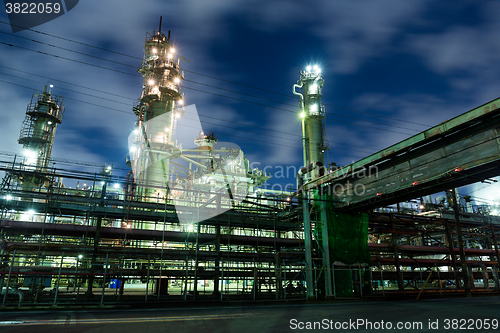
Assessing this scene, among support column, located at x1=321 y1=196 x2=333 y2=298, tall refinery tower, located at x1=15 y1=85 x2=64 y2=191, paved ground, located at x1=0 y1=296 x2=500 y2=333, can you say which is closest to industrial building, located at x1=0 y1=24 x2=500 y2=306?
support column, located at x1=321 y1=196 x2=333 y2=298

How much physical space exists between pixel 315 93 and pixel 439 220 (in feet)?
66.2

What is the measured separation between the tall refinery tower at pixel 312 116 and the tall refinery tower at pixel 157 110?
15.3 meters

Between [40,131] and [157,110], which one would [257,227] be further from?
[40,131]

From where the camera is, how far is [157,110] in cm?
3544

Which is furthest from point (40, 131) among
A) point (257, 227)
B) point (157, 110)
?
point (257, 227)

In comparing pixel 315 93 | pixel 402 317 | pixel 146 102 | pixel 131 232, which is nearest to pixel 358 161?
pixel 402 317

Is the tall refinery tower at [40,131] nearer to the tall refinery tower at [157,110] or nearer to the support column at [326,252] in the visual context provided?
the tall refinery tower at [157,110]

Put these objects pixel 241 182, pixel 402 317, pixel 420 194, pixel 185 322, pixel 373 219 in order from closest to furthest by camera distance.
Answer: pixel 185 322, pixel 402 317, pixel 420 194, pixel 373 219, pixel 241 182

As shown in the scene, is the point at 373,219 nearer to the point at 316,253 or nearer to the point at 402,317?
the point at 316,253

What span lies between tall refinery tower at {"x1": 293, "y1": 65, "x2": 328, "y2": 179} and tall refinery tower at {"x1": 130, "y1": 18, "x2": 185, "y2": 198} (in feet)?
50.3

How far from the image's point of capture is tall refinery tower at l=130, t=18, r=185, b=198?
34.2 meters

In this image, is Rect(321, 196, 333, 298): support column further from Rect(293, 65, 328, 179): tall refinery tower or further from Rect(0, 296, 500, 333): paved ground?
Rect(293, 65, 328, 179): tall refinery tower

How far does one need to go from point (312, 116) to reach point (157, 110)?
1838cm

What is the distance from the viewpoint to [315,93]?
3778 centimetres
